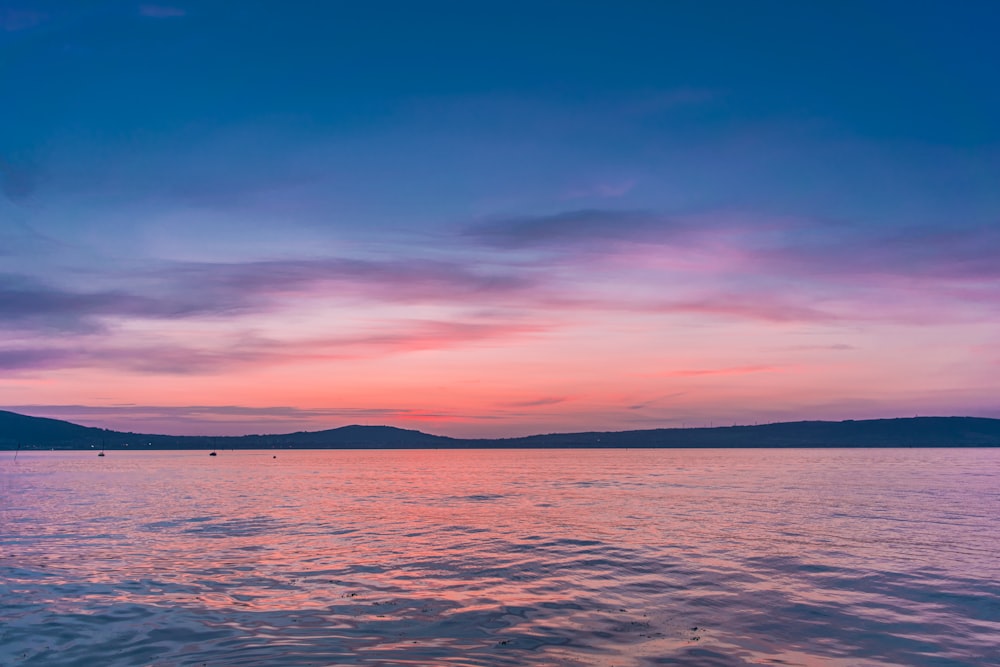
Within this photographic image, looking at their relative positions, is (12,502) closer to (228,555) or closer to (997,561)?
(228,555)

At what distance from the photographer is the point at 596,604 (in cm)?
2327

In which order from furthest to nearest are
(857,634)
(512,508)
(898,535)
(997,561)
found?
(512,508) → (898,535) → (997,561) → (857,634)

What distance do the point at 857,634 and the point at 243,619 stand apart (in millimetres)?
17471

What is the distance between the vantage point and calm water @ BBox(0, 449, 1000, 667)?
1816 cm

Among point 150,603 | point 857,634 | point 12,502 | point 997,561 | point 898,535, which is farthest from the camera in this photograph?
point 12,502

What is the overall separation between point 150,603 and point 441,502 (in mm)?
44147

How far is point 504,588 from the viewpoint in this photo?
25.8 m

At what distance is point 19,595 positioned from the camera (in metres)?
24.4

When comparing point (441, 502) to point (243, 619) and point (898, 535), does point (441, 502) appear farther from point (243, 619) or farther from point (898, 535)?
point (243, 619)

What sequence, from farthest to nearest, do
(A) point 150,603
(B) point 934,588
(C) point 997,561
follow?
(C) point 997,561, (B) point 934,588, (A) point 150,603

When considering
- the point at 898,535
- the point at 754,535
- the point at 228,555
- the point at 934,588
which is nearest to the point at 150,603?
the point at 228,555

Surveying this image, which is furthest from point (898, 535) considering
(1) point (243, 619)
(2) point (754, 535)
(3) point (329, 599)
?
(1) point (243, 619)

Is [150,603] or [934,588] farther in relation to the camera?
[934,588]

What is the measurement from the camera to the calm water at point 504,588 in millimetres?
18156
